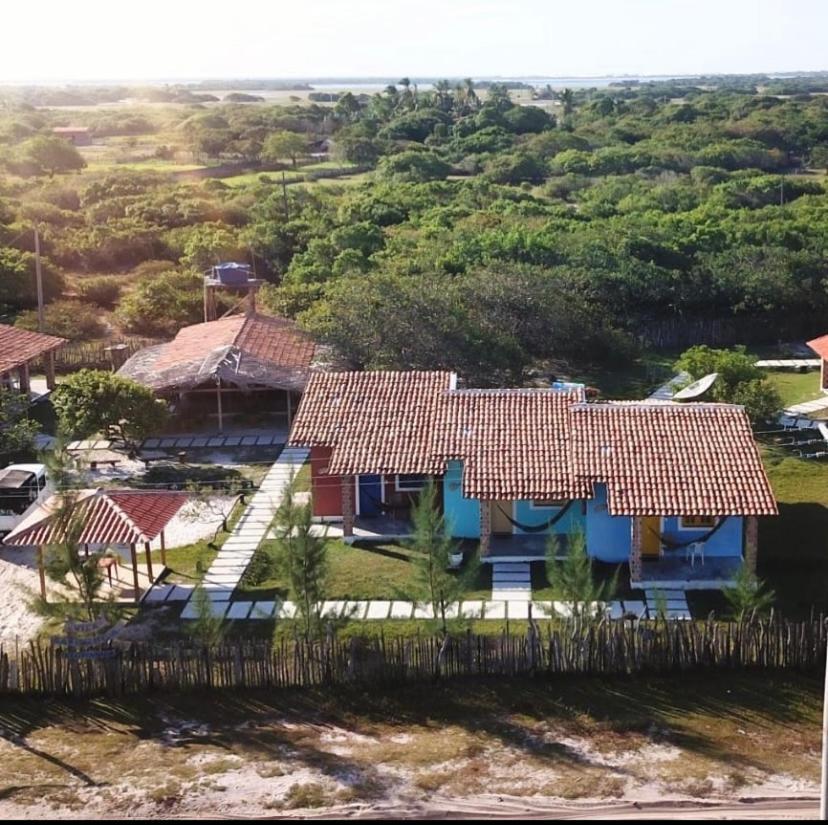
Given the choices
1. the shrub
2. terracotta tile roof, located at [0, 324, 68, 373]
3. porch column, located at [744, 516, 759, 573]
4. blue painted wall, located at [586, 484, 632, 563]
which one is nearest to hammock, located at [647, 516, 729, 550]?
blue painted wall, located at [586, 484, 632, 563]

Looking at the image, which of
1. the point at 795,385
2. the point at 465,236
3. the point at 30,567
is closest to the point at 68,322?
the point at 465,236

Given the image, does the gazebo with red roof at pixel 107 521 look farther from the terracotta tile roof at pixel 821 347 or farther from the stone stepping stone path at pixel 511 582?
the terracotta tile roof at pixel 821 347

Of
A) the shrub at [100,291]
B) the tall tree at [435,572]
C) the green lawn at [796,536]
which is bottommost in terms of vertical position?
the green lawn at [796,536]

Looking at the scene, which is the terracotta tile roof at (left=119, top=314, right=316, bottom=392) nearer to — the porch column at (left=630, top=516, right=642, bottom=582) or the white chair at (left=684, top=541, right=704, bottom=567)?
the porch column at (left=630, top=516, right=642, bottom=582)

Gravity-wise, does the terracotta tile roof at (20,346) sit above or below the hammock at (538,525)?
above

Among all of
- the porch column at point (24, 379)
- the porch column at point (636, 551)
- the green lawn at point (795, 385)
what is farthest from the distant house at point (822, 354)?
the porch column at point (24, 379)

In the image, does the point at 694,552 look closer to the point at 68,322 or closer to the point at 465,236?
the point at 68,322

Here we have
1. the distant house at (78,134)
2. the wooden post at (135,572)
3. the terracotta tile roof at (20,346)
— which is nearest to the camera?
the wooden post at (135,572)

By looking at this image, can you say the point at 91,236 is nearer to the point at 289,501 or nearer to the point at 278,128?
the point at 289,501

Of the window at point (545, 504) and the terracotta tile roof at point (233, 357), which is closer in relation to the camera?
the window at point (545, 504)
